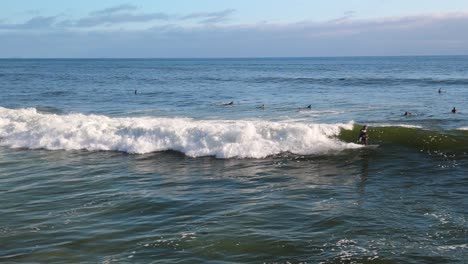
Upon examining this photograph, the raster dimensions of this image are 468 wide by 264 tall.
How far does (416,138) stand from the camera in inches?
970

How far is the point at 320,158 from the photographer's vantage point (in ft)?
73.0

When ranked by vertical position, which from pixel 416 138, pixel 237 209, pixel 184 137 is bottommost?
pixel 237 209

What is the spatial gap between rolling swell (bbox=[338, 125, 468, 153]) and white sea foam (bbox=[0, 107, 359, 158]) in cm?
134

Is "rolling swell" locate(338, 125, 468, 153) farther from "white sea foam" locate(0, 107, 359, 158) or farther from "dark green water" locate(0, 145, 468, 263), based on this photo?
"dark green water" locate(0, 145, 468, 263)

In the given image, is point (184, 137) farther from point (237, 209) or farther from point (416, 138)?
point (416, 138)

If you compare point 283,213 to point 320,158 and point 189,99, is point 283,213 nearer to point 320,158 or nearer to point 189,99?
point 320,158

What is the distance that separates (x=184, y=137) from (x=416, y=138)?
12.0 metres

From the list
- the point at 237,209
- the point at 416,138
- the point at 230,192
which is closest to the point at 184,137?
the point at 230,192

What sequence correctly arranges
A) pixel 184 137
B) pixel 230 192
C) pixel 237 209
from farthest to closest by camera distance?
pixel 184 137, pixel 230 192, pixel 237 209

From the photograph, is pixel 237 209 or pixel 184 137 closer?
pixel 237 209

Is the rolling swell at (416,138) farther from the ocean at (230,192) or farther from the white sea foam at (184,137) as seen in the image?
the white sea foam at (184,137)

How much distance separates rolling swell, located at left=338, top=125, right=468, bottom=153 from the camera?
23.3 metres

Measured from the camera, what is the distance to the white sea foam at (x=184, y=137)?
23656 mm

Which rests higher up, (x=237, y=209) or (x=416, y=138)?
(x=416, y=138)
